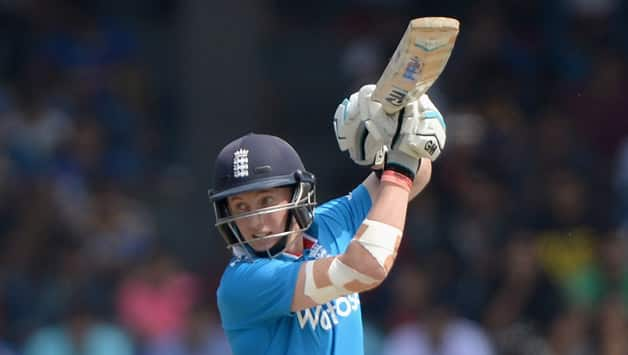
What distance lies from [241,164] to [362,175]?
5245 mm

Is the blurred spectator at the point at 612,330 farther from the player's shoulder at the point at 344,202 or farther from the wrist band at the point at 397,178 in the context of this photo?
the wrist band at the point at 397,178

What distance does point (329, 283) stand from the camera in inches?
150

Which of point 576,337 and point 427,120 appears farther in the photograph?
point 576,337

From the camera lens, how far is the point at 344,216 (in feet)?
14.5

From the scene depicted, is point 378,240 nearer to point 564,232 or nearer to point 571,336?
point 571,336

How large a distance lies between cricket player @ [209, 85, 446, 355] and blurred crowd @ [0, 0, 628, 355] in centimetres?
374

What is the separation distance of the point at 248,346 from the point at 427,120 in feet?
2.94

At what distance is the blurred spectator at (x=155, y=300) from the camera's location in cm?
851

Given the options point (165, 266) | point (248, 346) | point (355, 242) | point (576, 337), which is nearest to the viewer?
point (355, 242)

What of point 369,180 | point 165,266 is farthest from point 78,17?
point 369,180

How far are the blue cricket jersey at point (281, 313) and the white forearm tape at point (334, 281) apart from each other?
0.18 ft

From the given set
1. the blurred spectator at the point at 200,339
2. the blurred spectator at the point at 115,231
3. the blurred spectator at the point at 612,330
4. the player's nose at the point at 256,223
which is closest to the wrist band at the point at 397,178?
the player's nose at the point at 256,223

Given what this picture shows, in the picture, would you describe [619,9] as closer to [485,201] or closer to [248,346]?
[485,201]

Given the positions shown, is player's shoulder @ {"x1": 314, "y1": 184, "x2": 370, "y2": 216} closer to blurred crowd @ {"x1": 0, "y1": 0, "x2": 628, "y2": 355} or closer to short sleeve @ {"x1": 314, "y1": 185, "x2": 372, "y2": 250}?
short sleeve @ {"x1": 314, "y1": 185, "x2": 372, "y2": 250}
